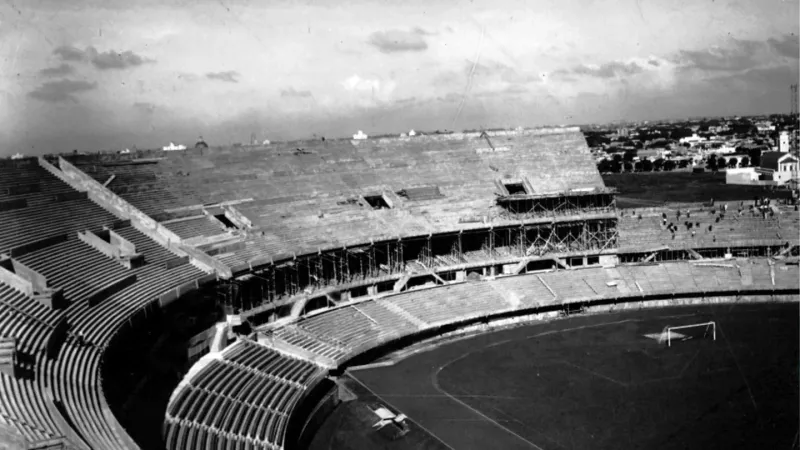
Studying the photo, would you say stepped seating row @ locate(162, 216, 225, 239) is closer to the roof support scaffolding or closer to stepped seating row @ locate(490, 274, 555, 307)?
the roof support scaffolding

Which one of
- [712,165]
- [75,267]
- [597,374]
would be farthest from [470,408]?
[712,165]

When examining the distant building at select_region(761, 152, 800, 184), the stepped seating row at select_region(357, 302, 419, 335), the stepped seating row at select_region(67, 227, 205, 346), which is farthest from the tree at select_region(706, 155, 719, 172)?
the stepped seating row at select_region(67, 227, 205, 346)

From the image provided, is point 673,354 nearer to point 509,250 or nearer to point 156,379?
point 509,250

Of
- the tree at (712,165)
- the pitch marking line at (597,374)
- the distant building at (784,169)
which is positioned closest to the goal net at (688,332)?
the pitch marking line at (597,374)

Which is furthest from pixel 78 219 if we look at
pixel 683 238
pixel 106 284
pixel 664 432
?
pixel 683 238

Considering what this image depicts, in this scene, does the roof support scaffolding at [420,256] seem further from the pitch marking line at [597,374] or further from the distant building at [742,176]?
the distant building at [742,176]

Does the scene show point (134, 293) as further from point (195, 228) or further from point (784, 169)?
point (784, 169)
